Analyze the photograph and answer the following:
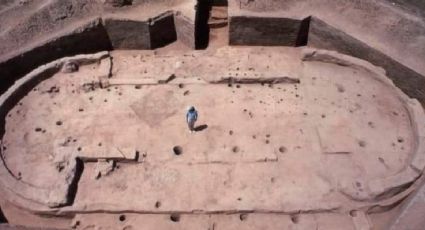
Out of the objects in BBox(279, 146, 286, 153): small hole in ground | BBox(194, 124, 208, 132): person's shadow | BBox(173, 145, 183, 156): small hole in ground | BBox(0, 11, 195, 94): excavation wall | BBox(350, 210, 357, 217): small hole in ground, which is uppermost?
BBox(0, 11, 195, 94): excavation wall

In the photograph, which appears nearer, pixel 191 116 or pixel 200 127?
pixel 191 116

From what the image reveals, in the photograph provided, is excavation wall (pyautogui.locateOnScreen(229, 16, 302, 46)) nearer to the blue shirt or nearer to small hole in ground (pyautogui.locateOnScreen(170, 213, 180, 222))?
the blue shirt

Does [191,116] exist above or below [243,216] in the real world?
above

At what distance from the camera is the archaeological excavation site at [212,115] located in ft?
25.3

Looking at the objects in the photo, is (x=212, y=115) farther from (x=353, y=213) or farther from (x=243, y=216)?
(x=353, y=213)

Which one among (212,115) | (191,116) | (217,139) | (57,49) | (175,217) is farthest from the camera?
(57,49)

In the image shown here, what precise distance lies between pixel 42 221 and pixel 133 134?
2.21 m

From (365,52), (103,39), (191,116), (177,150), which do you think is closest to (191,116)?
(191,116)

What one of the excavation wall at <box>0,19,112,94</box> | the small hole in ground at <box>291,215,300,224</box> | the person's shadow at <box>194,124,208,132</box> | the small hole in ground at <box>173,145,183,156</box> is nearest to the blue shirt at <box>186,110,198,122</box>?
the person's shadow at <box>194,124,208,132</box>

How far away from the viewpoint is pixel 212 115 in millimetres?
9078

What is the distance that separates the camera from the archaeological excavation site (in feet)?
25.3

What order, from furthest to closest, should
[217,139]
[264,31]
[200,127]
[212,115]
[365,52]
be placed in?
[264,31] → [365,52] → [212,115] → [200,127] → [217,139]

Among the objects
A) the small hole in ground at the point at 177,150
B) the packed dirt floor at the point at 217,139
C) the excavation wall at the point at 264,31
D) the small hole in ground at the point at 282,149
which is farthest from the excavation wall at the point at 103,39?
the small hole in ground at the point at 282,149

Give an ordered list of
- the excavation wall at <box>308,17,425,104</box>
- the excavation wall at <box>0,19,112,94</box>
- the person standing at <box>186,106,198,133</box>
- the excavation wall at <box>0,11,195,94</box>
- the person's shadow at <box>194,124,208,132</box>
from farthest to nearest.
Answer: the excavation wall at <box>0,11,195,94</box>
the excavation wall at <box>0,19,112,94</box>
the excavation wall at <box>308,17,425,104</box>
the person's shadow at <box>194,124,208,132</box>
the person standing at <box>186,106,198,133</box>
